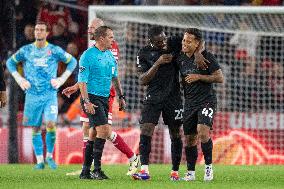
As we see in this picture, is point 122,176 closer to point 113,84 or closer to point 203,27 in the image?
point 113,84

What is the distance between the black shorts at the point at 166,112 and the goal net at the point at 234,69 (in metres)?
4.60

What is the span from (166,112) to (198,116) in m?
0.61

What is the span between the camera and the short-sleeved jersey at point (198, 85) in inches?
479

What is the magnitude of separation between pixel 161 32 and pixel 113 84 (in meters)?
1.15

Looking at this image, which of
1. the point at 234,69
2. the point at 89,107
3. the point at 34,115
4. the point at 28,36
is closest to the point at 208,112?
the point at 89,107

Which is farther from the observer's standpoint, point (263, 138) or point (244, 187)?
point (263, 138)

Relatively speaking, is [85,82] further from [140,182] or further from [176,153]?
[176,153]

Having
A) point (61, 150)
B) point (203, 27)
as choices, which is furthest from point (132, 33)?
point (61, 150)

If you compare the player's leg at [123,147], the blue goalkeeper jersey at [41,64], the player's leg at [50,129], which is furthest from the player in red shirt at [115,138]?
the blue goalkeeper jersey at [41,64]

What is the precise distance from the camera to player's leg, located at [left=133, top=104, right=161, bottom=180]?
12376mm

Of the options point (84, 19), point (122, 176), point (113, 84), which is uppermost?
point (84, 19)

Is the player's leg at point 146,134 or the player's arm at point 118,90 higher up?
the player's arm at point 118,90

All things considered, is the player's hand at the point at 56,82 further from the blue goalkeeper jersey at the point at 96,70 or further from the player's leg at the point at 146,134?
the player's leg at the point at 146,134

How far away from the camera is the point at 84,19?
21.7m
